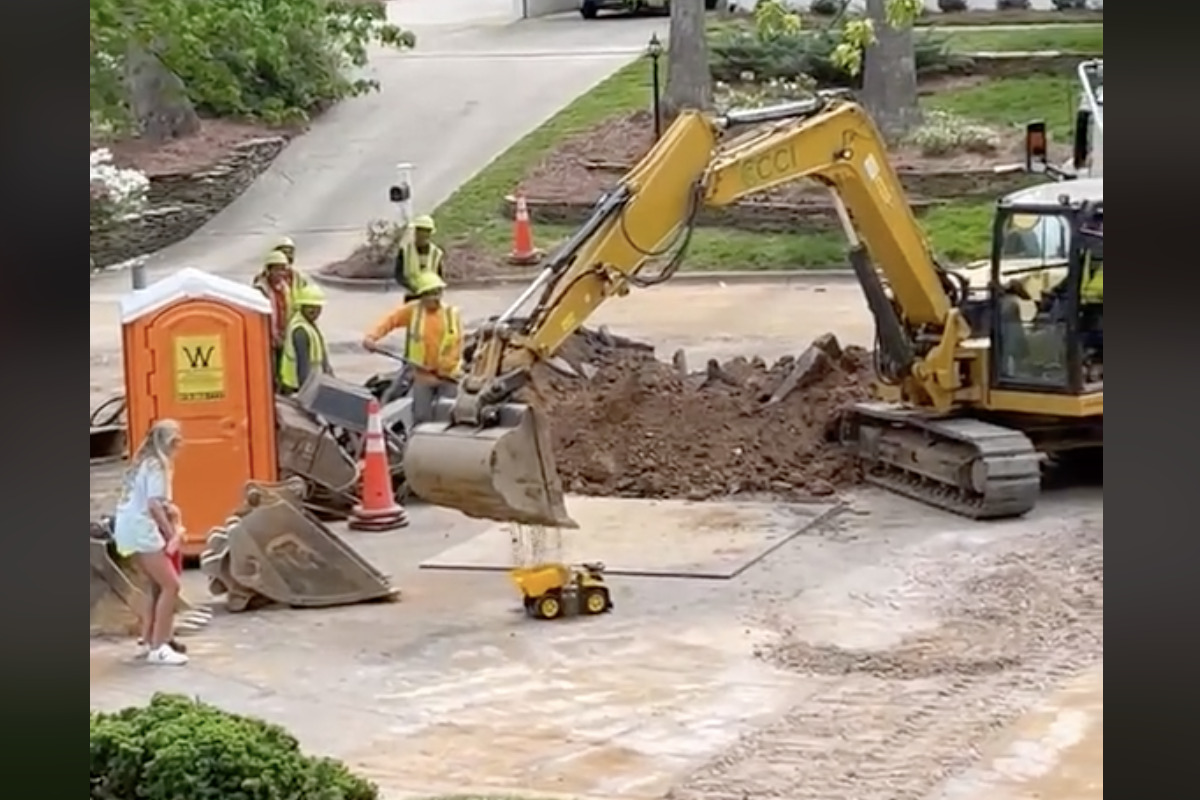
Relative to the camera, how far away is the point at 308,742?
9.11 metres

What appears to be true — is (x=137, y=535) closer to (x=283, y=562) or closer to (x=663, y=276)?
(x=283, y=562)

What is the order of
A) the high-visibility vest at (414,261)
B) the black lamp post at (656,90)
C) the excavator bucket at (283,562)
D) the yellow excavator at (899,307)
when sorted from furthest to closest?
the black lamp post at (656,90) < the high-visibility vest at (414,261) < the yellow excavator at (899,307) < the excavator bucket at (283,562)

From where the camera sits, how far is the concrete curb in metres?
24.7

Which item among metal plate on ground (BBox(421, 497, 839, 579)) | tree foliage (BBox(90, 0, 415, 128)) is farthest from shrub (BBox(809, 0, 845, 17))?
metal plate on ground (BBox(421, 497, 839, 579))

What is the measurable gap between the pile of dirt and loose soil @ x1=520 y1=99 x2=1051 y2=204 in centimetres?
1152

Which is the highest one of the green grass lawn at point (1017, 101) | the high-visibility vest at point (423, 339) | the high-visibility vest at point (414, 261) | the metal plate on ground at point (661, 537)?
the green grass lawn at point (1017, 101)

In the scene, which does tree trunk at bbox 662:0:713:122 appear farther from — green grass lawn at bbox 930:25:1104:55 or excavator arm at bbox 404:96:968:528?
excavator arm at bbox 404:96:968:528

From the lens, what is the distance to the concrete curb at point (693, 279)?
24719 millimetres

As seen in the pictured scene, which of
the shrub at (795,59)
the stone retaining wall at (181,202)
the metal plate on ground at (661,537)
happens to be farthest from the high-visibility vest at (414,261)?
the shrub at (795,59)

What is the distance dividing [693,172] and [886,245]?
1602 millimetres

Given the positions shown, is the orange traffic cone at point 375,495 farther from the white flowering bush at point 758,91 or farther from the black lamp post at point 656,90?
the white flowering bush at point 758,91

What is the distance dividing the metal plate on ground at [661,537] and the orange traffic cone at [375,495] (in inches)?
24.4
